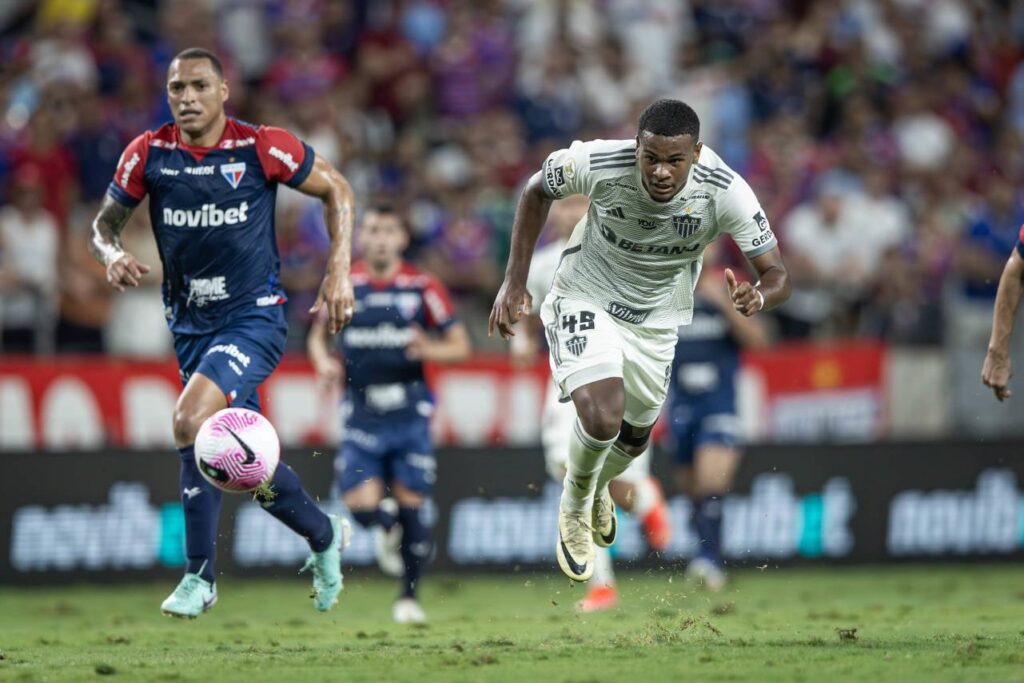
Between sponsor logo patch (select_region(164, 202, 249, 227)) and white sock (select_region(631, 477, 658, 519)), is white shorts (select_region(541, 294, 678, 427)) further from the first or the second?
white sock (select_region(631, 477, 658, 519))

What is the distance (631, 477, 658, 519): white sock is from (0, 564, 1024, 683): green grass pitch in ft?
2.41

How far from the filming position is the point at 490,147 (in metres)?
17.3

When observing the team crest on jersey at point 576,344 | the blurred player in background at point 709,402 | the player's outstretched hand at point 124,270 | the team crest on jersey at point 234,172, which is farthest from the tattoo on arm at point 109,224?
the blurred player in background at point 709,402

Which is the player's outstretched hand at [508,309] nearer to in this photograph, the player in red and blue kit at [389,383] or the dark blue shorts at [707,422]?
the player in red and blue kit at [389,383]

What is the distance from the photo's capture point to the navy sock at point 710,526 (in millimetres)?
13594

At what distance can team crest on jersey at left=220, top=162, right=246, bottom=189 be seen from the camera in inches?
367

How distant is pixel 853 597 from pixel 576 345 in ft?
17.1

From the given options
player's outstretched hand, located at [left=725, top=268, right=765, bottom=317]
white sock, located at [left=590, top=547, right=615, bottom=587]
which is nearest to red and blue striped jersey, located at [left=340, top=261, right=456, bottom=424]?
white sock, located at [left=590, top=547, right=615, bottom=587]

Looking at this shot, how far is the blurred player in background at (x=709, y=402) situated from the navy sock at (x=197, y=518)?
218 inches

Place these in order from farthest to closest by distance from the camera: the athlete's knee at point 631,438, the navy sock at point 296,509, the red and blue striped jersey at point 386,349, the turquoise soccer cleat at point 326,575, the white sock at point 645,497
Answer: the white sock at point 645,497
the red and blue striped jersey at point 386,349
the turquoise soccer cleat at point 326,575
the athlete's knee at point 631,438
the navy sock at point 296,509

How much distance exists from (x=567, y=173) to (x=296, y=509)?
253cm

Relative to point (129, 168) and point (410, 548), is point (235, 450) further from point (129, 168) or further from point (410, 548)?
point (410, 548)

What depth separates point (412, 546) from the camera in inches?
460

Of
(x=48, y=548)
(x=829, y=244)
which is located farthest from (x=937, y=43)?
(x=48, y=548)
